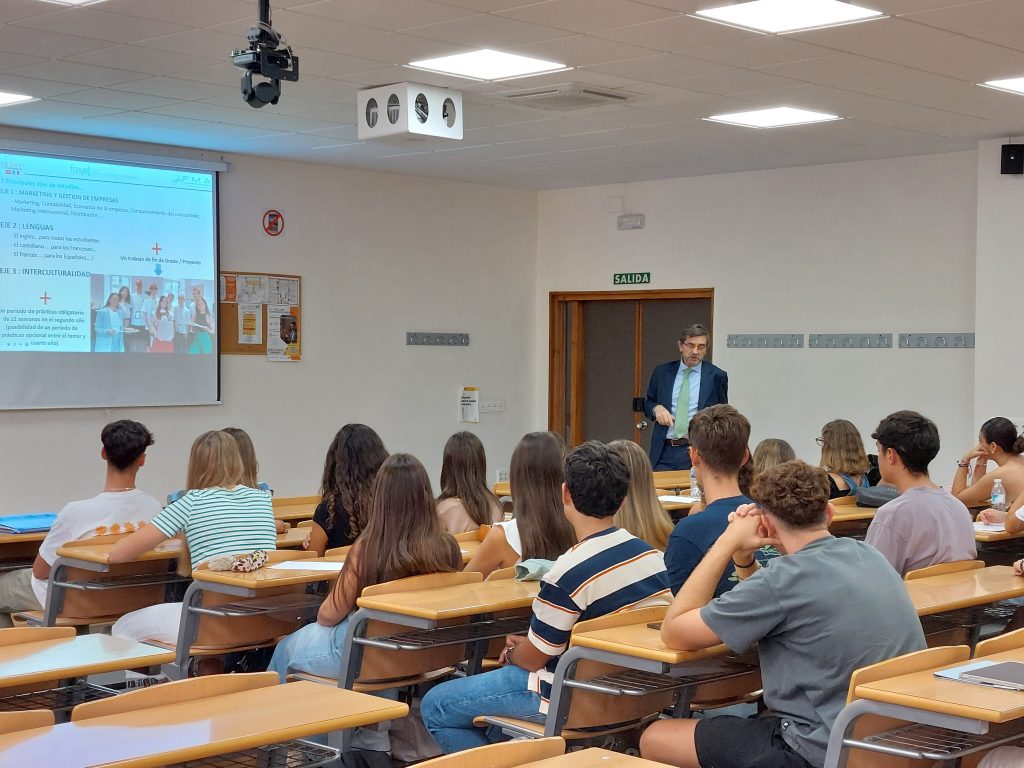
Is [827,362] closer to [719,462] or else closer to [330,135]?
[330,135]

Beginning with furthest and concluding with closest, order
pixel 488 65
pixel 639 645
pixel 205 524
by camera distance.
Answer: pixel 488 65
pixel 205 524
pixel 639 645

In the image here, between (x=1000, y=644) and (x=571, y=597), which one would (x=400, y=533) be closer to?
(x=571, y=597)

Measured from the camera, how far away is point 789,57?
19.6 feet

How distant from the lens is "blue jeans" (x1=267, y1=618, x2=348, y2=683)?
13.4ft

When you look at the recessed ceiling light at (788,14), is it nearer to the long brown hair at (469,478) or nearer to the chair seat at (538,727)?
the long brown hair at (469,478)

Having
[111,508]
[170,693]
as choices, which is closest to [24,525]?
[111,508]

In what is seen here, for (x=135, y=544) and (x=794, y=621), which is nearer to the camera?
Result: (x=794, y=621)

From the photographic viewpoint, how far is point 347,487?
5199mm

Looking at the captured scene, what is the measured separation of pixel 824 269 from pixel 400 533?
6106 millimetres

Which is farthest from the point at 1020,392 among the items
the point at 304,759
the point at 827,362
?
the point at 304,759

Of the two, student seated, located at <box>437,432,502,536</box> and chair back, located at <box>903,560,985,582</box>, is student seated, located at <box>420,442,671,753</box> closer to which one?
chair back, located at <box>903,560,985,582</box>

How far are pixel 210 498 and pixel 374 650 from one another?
133 cm

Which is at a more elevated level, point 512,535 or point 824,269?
point 824,269

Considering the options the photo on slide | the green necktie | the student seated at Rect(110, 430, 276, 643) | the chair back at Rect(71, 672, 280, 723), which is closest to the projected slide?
the photo on slide
